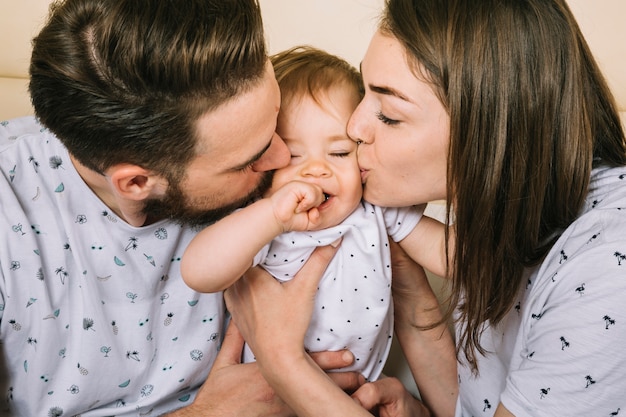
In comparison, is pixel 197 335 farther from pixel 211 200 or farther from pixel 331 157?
pixel 331 157

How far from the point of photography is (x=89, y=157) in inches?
50.2

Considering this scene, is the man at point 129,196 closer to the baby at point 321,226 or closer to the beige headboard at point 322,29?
the baby at point 321,226

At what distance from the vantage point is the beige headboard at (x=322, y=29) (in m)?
2.26

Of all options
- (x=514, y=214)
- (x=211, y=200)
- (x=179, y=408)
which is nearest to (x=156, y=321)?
(x=179, y=408)

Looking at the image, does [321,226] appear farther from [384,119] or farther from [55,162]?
[55,162]

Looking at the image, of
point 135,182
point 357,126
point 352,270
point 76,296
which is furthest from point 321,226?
point 76,296

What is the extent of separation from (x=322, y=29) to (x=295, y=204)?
1308 millimetres

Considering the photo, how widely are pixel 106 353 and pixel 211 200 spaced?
41 cm

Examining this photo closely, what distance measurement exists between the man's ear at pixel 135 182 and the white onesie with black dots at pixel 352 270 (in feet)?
0.83

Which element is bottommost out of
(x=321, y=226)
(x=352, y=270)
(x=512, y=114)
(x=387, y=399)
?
(x=387, y=399)

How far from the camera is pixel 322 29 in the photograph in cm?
242

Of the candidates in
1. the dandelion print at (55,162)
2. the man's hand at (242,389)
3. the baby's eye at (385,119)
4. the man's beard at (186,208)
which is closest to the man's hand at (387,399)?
the man's hand at (242,389)

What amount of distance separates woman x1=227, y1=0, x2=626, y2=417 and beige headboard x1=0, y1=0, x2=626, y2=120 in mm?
1144

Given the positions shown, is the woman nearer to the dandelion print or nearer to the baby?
the baby
